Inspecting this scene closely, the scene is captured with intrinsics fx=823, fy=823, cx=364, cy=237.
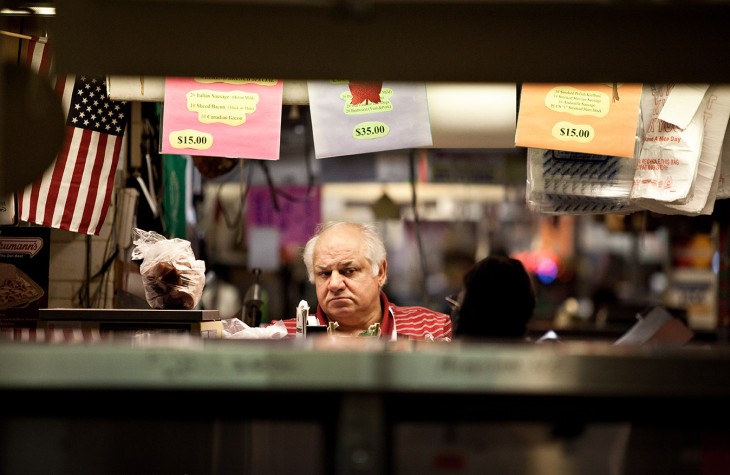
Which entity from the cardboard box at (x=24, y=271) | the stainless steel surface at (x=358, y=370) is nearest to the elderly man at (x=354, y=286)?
the cardboard box at (x=24, y=271)

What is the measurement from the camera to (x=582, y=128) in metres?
3.57

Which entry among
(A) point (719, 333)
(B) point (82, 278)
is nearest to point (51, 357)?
(B) point (82, 278)

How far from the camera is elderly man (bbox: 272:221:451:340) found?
15.4 ft

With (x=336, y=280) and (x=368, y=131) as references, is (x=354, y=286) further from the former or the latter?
(x=368, y=131)

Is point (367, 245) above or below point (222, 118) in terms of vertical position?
below

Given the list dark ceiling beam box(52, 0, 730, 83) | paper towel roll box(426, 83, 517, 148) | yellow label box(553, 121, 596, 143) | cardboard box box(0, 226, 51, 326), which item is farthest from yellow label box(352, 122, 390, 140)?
dark ceiling beam box(52, 0, 730, 83)

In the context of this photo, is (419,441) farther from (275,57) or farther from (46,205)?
(46,205)

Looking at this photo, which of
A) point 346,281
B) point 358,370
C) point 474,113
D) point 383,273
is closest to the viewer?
point 358,370

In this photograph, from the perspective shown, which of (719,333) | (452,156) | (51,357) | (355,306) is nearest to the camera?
(51,357)

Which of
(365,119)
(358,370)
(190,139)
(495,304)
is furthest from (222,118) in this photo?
(358,370)

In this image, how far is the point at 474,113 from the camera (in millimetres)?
3900

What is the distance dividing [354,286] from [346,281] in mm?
54

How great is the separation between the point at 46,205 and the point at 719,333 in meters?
6.98

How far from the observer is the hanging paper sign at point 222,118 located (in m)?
3.69
